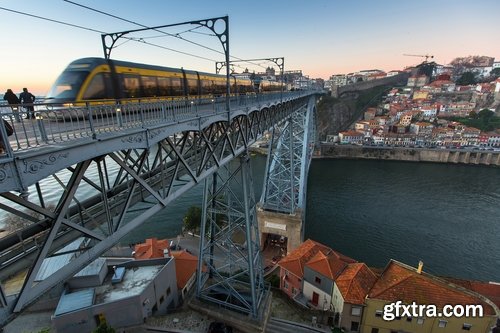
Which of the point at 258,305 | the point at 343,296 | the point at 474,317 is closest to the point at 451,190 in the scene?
the point at 474,317

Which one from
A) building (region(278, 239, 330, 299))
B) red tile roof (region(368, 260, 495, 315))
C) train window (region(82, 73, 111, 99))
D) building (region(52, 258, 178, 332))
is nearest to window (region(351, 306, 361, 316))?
red tile roof (region(368, 260, 495, 315))

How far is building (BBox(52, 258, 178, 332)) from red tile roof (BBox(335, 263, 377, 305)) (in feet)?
30.1

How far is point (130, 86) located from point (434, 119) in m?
73.9

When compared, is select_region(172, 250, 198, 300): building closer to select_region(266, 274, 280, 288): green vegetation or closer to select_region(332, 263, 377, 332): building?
select_region(266, 274, 280, 288): green vegetation

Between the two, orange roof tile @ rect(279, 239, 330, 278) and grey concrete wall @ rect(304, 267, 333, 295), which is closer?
grey concrete wall @ rect(304, 267, 333, 295)

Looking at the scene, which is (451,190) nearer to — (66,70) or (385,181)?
(385,181)

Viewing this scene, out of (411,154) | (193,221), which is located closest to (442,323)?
(193,221)

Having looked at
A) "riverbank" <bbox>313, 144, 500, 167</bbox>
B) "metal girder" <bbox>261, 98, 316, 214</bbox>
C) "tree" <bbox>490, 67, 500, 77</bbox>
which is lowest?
"riverbank" <bbox>313, 144, 500, 167</bbox>

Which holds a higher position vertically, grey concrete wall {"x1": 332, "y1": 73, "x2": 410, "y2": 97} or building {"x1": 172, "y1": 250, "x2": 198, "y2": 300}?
grey concrete wall {"x1": 332, "y1": 73, "x2": 410, "y2": 97}

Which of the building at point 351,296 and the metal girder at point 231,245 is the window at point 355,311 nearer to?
the building at point 351,296

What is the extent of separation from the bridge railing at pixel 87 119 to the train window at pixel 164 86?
2454mm

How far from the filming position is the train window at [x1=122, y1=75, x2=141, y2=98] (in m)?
8.59

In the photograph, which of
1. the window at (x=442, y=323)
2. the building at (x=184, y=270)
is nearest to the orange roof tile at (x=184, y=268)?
the building at (x=184, y=270)

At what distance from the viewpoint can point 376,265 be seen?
70.7ft
